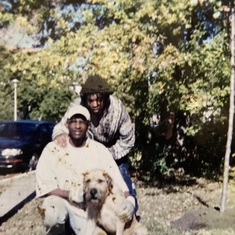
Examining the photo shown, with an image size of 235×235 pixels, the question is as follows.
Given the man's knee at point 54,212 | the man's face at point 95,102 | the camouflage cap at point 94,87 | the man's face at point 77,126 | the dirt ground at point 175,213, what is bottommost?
the dirt ground at point 175,213

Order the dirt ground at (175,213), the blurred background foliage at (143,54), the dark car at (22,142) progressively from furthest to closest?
the dark car at (22,142) < the blurred background foliage at (143,54) < the dirt ground at (175,213)

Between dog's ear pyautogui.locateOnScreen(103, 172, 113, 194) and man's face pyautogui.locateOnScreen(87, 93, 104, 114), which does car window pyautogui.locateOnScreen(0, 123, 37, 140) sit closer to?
man's face pyautogui.locateOnScreen(87, 93, 104, 114)

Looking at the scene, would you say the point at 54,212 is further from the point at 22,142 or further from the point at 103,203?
the point at 22,142

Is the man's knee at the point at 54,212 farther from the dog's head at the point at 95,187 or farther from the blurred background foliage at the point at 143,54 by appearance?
the blurred background foliage at the point at 143,54

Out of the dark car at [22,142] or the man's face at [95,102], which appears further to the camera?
the dark car at [22,142]

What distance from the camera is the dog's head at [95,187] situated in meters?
3.59

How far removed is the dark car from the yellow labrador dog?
395 inches

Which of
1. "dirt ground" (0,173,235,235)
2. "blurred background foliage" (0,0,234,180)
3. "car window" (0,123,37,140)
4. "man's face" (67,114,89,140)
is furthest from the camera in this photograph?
"car window" (0,123,37,140)

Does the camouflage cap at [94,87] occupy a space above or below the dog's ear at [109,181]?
above

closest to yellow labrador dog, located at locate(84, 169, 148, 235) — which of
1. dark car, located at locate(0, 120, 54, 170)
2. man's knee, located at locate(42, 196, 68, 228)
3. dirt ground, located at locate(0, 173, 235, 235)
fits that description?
man's knee, located at locate(42, 196, 68, 228)

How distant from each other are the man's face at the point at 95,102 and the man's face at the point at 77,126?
0.49m

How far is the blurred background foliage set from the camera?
31.0 feet

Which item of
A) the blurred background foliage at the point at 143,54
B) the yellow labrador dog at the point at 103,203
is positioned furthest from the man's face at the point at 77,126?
the blurred background foliage at the point at 143,54

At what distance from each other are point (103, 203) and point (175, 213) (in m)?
4.77
